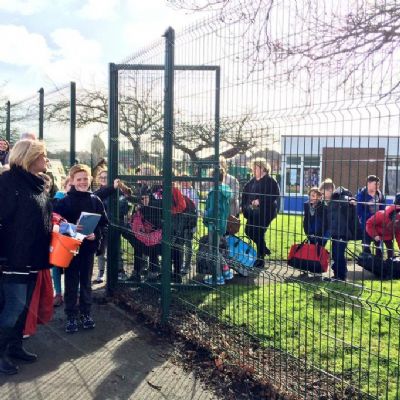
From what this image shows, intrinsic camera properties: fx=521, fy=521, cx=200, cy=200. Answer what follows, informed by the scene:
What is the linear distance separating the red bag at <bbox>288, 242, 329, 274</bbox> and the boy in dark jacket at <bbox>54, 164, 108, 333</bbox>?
2.39m

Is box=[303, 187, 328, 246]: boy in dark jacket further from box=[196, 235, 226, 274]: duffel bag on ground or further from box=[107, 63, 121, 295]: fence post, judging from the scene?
box=[107, 63, 121, 295]: fence post

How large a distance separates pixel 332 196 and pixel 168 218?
7.17ft

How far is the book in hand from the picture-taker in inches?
204

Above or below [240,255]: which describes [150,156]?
above

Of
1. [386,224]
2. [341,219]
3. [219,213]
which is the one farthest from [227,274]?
[386,224]

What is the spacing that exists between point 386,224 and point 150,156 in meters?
3.15

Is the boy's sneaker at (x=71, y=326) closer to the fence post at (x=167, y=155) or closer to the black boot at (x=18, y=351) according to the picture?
the black boot at (x=18, y=351)

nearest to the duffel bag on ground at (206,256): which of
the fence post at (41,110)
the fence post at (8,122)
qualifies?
the fence post at (41,110)

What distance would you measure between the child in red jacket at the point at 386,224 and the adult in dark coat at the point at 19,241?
2807mm

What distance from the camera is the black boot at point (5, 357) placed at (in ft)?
14.4

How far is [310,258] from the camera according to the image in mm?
3709

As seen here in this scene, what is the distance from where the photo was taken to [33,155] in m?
4.54

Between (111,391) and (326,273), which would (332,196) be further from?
(111,391)

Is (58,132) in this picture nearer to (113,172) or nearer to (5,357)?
(113,172)
